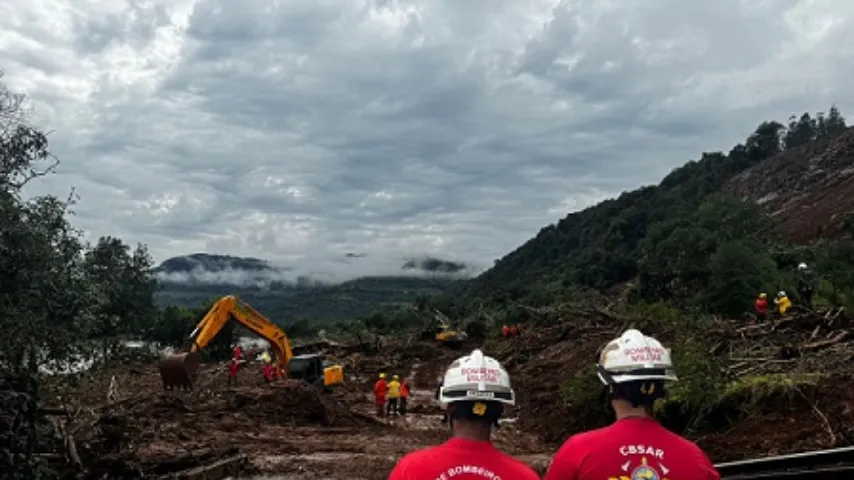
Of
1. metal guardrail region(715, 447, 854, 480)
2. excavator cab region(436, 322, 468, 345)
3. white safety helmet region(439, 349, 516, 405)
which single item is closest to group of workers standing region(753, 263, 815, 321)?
metal guardrail region(715, 447, 854, 480)

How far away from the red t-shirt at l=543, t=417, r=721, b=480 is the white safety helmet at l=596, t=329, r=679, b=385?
181 mm

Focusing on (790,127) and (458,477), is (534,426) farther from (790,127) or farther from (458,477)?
(790,127)

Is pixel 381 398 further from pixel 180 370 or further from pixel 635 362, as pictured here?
pixel 635 362

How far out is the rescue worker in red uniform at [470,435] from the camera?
3.07 meters

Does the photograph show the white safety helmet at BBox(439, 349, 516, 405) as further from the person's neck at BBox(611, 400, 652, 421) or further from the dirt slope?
the dirt slope

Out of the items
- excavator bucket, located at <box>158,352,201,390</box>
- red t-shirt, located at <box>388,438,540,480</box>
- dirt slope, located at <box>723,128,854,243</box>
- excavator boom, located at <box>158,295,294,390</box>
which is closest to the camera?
red t-shirt, located at <box>388,438,540,480</box>

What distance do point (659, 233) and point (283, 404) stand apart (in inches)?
1856

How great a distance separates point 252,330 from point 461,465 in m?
20.9

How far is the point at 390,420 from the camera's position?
71.1 feet

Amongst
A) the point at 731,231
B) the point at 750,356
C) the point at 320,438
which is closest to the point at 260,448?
the point at 320,438

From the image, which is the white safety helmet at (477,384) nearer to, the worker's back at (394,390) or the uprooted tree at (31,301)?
the uprooted tree at (31,301)

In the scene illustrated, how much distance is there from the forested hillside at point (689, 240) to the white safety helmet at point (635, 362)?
2770 cm

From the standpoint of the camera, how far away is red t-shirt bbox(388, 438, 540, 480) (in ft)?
10.0

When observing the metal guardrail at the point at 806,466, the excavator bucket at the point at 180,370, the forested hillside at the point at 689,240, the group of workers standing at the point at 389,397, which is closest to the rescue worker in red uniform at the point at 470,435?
the metal guardrail at the point at 806,466
